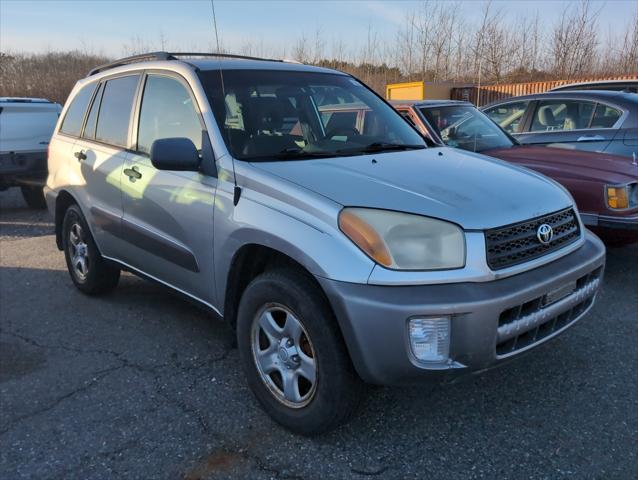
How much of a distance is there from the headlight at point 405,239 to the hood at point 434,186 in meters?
0.05

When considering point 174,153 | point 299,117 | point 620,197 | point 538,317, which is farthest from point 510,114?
point 174,153

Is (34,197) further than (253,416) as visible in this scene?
Yes

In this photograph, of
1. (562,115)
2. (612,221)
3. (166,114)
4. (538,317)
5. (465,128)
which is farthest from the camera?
(562,115)

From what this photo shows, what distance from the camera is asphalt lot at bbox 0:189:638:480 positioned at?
2.59 m

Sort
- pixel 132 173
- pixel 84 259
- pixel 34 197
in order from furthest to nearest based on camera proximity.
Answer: pixel 34 197 → pixel 84 259 → pixel 132 173

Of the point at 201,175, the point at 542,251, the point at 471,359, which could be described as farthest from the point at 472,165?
the point at 201,175

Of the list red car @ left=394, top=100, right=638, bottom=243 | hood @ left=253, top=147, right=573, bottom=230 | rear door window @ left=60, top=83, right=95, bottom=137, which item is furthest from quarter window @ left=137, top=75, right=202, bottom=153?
red car @ left=394, top=100, right=638, bottom=243

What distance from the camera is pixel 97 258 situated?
15.2 feet

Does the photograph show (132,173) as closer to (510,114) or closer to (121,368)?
(121,368)

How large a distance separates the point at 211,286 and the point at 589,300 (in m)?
2.06

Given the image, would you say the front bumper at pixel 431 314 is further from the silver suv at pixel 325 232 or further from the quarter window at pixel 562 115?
the quarter window at pixel 562 115

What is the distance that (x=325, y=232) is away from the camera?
2494 mm

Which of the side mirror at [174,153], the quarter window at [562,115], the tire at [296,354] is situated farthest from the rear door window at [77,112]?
the quarter window at [562,115]

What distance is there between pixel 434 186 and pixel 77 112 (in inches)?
137
